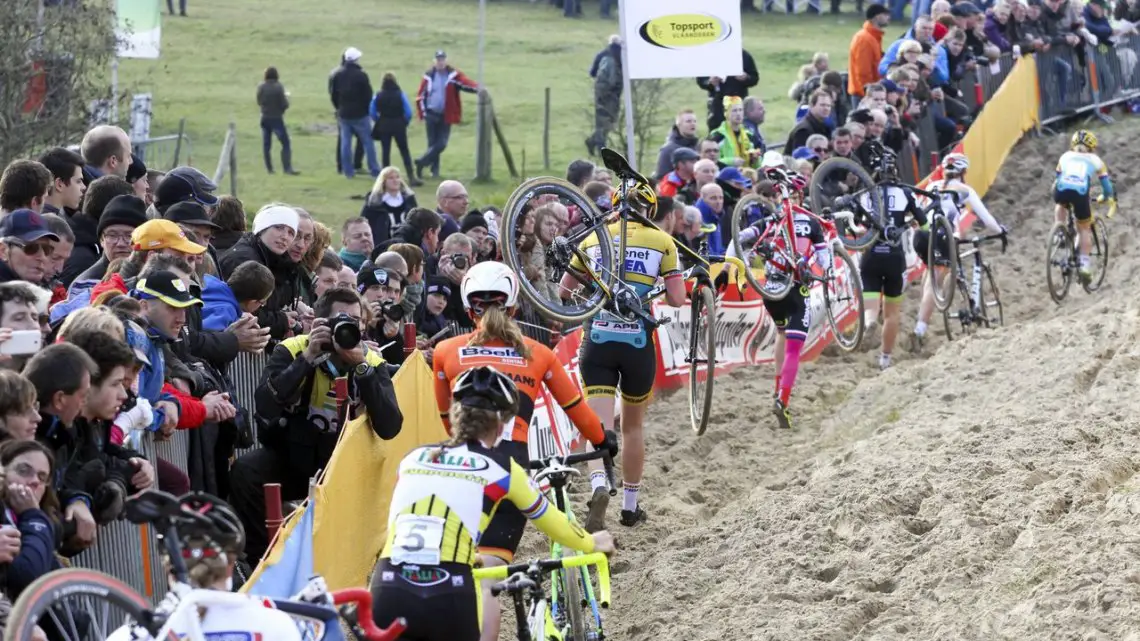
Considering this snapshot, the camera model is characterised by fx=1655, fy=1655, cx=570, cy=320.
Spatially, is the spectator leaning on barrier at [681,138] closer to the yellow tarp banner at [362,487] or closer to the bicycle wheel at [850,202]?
the bicycle wheel at [850,202]

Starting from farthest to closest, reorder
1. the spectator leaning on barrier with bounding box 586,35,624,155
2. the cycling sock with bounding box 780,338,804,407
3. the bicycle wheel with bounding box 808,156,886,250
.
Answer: the spectator leaning on barrier with bounding box 586,35,624,155 < the bicycle wheel with bounding box 808,156,886,250 < the cycling sock with bounding box 780,338,804,407

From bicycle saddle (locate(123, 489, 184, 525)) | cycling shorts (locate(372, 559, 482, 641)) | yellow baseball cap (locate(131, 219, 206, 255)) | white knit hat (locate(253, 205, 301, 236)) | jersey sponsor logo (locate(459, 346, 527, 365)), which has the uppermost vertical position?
yellow baseball cap (locate(131, 219, 206, 255))

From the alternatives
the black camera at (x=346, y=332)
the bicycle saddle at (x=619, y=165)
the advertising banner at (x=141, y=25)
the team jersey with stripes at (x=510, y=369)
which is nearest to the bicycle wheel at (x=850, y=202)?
the bicycle saddle at (x=619, y=165)

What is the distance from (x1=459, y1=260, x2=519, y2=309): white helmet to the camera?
28.7ft

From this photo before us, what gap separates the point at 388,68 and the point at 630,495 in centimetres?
2688

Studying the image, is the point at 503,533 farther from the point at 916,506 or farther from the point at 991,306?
the point at 991,306

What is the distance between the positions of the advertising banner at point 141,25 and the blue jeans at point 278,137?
227 inches

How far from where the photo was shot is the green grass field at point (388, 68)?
2812 centimetres

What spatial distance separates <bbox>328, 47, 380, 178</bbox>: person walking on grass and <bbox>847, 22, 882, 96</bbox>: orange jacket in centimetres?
713

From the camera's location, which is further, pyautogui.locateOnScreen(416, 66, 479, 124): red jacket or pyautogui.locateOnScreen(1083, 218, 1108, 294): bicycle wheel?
pyautogui.locateOnScreen(416, 66, 479, 124): red jacket

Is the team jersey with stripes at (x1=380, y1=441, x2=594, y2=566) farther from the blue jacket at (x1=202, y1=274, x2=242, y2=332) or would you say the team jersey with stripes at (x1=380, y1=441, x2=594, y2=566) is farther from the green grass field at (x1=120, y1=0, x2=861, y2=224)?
the green grass field at (x1=120, y1=0, x2=861, y2=224)

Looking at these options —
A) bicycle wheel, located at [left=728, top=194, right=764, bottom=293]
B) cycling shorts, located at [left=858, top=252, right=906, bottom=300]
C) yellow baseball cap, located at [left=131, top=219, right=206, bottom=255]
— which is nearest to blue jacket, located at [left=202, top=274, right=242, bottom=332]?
yellow baseball cap, located at [left=131, top=219, right=206, bottom=255]

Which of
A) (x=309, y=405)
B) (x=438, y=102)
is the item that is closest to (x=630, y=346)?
(x=309, y=405)

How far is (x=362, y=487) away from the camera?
361 inches
